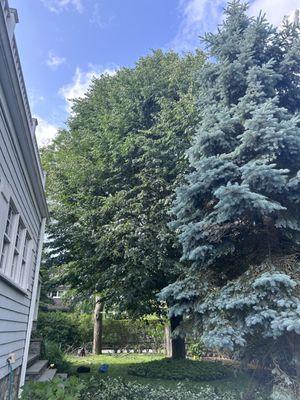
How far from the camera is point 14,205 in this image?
14.9 feet

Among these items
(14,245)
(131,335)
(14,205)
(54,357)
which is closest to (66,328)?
(131,335)

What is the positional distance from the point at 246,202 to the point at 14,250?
343 centimetres

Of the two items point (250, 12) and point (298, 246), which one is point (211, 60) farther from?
point (298, 246)

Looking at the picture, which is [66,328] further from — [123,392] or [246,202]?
[246,202]

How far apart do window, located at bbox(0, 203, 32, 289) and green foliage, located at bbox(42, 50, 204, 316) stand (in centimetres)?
313

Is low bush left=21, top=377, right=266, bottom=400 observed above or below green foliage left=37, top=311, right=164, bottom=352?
below

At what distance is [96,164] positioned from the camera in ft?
34.2

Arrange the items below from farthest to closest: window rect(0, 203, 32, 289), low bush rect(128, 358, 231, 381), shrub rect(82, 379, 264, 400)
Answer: low bush rect(128, 358, 231, 381)
shrub rect(82, 379, 264, 400)
window rect(0, 203, 32, 289)

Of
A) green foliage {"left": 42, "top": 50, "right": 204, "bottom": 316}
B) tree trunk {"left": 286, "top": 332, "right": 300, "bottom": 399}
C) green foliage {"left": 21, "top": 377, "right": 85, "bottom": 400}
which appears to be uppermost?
green foliage {"left": 42, "top": 50, "right": 204, "bottom": 316}

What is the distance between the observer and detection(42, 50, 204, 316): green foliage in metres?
8.95

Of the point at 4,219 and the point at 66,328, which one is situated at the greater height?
the point at 4,219

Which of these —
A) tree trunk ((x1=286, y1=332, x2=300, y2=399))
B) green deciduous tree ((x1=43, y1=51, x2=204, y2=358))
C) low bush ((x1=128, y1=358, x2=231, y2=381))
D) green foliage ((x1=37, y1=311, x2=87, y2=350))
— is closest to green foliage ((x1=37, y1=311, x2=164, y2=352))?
green foliage ((x1=37, y1=311, x2=87, y2=350))

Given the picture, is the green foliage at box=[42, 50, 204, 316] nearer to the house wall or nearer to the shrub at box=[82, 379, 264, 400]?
the shrub at box=[82, 379, 264, 400]

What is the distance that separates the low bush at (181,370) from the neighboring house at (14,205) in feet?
14.9
